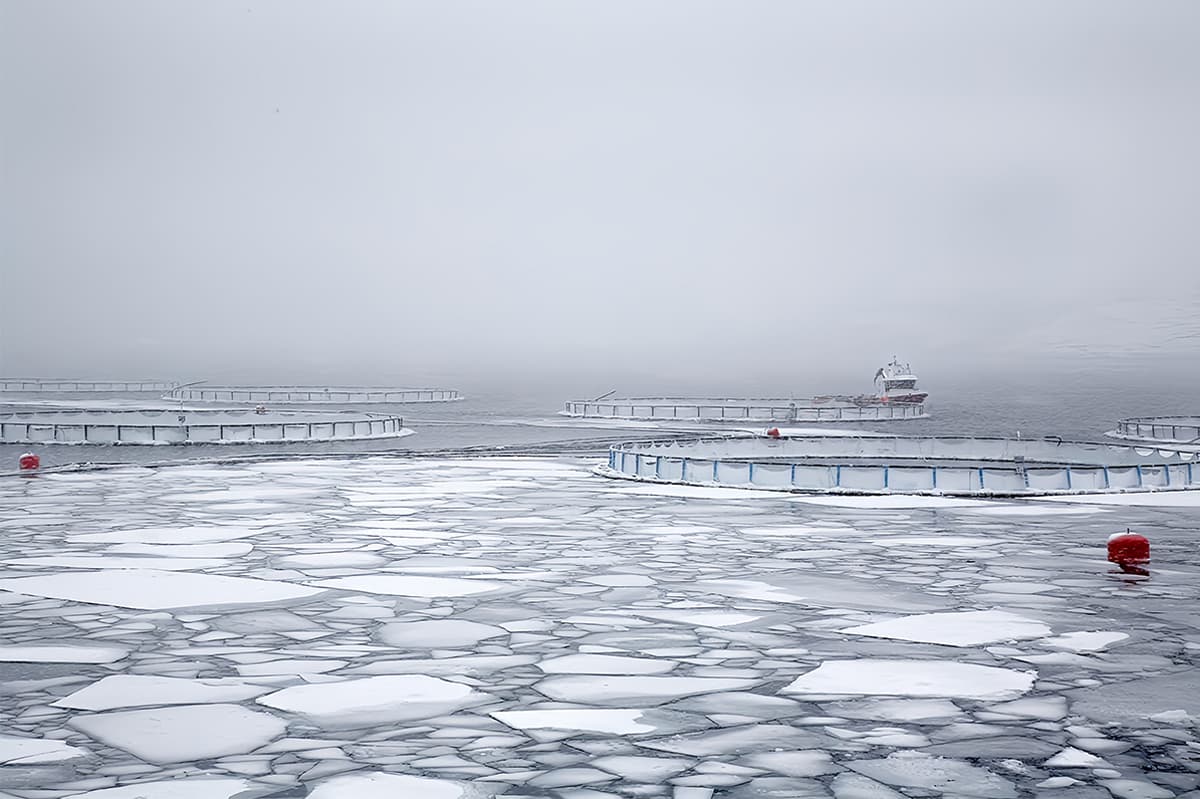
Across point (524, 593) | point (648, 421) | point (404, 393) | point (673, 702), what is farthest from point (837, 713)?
point (404, 393)

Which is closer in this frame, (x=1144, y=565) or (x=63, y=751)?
(x=63, y=751)

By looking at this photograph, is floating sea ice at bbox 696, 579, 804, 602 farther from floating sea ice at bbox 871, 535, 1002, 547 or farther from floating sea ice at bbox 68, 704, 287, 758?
floating sea ice at bbox 68, 704, 287, 758

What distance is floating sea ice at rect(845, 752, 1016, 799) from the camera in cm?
615

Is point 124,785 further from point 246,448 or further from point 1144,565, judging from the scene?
point 246,448

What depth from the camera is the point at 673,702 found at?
313 inches

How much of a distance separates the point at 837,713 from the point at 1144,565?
25.7 feet

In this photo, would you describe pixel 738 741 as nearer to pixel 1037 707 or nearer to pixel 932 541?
pixel 1037 707

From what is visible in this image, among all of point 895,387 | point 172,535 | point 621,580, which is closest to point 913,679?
point 621,580

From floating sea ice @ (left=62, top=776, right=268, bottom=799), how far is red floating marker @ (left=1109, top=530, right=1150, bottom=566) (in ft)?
35.3

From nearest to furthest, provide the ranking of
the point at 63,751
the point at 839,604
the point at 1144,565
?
the point at 63,751
the point at 839,604
the point at 1144,565

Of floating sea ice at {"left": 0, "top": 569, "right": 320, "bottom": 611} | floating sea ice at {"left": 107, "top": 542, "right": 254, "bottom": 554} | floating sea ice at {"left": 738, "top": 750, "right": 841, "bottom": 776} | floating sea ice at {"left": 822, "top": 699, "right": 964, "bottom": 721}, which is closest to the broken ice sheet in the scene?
floating sea ice at {"left": 738, "top": 750, "right": 841, "bottom": 776}

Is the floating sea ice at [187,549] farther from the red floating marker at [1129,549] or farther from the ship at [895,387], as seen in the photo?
the ship at [895,387]

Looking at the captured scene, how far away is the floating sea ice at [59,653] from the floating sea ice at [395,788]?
360cm

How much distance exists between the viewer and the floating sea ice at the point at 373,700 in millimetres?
7574
